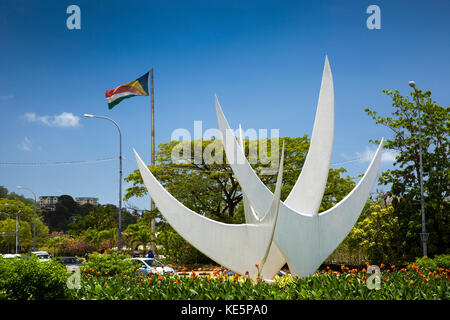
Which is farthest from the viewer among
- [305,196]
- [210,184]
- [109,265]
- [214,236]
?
[210,184]

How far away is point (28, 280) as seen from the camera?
21.5 ft

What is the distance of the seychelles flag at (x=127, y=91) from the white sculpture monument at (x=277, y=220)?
473 inches

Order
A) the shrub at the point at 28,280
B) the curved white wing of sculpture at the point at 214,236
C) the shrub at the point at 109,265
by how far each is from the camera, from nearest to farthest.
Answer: the shrub at the point at 28,280 < the curved white wing of sculpture at the point at 214,236 < the shrub at the point at 109,265

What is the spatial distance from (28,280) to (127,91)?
692 inches

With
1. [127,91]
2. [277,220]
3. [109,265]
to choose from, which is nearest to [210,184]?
[127,91]

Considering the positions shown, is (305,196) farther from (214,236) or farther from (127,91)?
(127,91)

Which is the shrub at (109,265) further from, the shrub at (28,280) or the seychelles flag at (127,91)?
the seychelles flag at (127,91)

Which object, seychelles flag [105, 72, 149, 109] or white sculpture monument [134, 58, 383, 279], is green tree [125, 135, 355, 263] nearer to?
seychelles flag [105, 72, 149, 109]

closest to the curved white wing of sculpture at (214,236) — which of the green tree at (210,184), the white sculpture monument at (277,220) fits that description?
the white sculpture monument at (277,220)

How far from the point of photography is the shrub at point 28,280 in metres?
6.53

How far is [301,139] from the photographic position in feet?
80.4

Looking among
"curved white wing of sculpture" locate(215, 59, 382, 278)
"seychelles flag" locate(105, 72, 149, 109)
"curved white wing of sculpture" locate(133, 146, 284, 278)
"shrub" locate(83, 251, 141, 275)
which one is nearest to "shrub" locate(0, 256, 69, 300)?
"curved white wing of sculpture" locate(133, 146, 284, 278)
